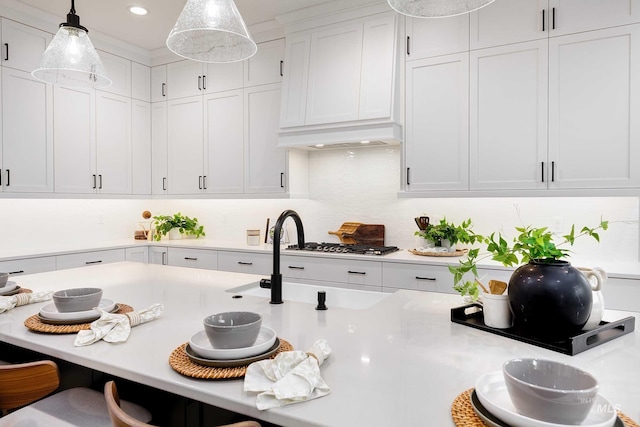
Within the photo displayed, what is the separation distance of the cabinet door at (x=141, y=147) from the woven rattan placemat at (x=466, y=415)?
169 inches

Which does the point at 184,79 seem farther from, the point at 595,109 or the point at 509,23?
the point at 595,109

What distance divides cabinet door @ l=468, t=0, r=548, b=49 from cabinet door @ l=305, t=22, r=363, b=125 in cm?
88

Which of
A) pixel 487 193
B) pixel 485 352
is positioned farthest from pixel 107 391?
pixel 487 193

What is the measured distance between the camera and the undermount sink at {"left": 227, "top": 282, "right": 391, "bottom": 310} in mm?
1938

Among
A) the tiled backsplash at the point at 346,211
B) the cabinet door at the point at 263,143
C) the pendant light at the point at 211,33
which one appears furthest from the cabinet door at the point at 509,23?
the pendant light at the point at 211,33

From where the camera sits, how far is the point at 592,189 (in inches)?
107

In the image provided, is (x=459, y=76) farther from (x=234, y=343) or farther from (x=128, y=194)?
(x=128, y=194)

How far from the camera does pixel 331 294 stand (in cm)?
198

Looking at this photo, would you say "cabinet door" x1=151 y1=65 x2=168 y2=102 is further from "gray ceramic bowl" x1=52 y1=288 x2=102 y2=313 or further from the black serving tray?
the black serving tray

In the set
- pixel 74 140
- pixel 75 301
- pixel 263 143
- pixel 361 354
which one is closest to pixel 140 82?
→ pixel 74 140

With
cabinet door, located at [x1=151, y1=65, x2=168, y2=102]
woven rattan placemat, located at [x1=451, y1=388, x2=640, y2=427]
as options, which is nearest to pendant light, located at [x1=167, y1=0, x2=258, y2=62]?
woven rattan placemat, located at [x1=451, y1=388, x2=640, y2=427]

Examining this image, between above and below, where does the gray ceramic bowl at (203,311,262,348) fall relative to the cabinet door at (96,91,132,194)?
below

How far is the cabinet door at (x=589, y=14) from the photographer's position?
263cm

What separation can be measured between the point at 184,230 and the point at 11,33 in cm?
221
